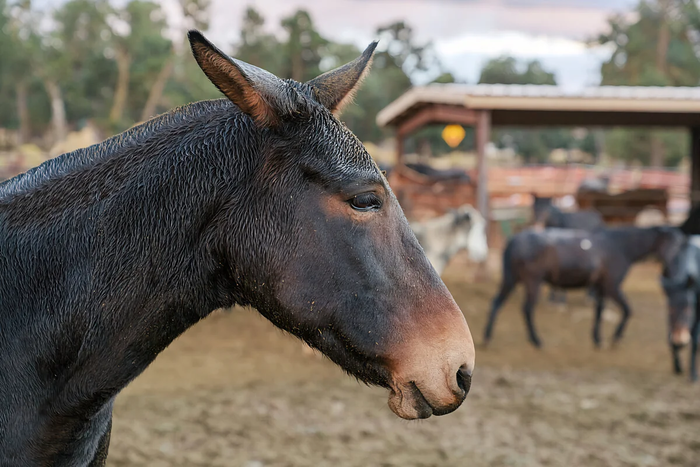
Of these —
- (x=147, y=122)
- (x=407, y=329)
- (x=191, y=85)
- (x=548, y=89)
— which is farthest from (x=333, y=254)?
(x=191, y=85)

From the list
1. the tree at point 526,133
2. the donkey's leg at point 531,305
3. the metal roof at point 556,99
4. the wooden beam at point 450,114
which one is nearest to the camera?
the donkey's leg at point 531,305

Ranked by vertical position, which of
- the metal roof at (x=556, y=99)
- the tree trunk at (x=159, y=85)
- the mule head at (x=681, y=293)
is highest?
the tree trunk at (x=159, y=85)

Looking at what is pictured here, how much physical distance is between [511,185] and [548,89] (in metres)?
5.19

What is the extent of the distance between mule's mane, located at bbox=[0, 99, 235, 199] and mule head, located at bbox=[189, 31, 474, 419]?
0.18 m

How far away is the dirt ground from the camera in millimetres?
4516

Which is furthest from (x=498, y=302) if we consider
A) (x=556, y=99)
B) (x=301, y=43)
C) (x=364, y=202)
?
(x=301, y=43)

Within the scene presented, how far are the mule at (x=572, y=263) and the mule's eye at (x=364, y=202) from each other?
7.15 metres

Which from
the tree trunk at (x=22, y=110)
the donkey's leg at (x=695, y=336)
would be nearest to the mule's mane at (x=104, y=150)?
the donkey's leg at (x=695, y=336)

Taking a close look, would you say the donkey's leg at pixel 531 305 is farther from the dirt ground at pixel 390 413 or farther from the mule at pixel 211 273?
the mule at pixel 211 273

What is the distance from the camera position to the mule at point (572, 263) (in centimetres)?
834

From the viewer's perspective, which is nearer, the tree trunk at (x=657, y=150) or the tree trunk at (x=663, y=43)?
the tree trunk at (x=657, y=150)

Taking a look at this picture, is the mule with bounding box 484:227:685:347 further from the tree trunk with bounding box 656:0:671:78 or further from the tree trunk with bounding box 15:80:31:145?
the tree trunk with bounding box 656:0:671:78

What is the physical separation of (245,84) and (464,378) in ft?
3.17

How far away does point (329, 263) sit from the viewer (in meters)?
1.49
